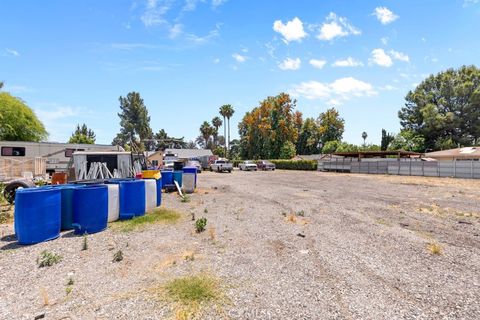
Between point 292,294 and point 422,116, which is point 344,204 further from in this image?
point 422,116

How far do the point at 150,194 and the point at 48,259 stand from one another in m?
5.46

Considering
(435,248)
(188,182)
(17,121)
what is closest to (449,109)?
(188,182)

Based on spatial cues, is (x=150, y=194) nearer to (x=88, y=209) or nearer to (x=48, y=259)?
(x=88, y=209)

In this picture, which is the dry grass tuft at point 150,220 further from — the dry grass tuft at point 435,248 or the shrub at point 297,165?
the shrub at point 297,165

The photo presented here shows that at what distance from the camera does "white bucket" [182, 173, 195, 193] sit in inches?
702

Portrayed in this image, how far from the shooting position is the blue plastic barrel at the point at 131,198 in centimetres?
949

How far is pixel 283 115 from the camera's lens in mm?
66250

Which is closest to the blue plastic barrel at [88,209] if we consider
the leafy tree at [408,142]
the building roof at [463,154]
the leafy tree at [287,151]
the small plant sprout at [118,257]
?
the small plant sprout at [118,257]

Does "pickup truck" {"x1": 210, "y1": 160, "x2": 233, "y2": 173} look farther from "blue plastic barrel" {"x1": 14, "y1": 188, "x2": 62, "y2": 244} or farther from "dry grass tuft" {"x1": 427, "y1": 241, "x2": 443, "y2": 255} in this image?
"dry grass tuft" {"x1": 427, "y1": 241, "x2": 443, "y2": 255}

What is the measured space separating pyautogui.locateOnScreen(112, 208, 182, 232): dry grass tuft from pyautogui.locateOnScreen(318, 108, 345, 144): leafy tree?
6611 centimetres

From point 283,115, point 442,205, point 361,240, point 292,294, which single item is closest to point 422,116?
point 283,115

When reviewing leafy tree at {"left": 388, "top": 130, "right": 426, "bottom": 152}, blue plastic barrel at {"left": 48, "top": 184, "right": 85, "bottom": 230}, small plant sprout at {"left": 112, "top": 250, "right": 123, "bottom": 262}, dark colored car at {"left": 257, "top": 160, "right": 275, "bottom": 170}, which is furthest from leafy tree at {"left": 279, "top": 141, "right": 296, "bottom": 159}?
small plant sprout at {"left": 112, "top": 250, "right": 123, "bottom": 262}

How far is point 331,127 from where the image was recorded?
7300 cm

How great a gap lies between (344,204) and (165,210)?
7.96 metres
